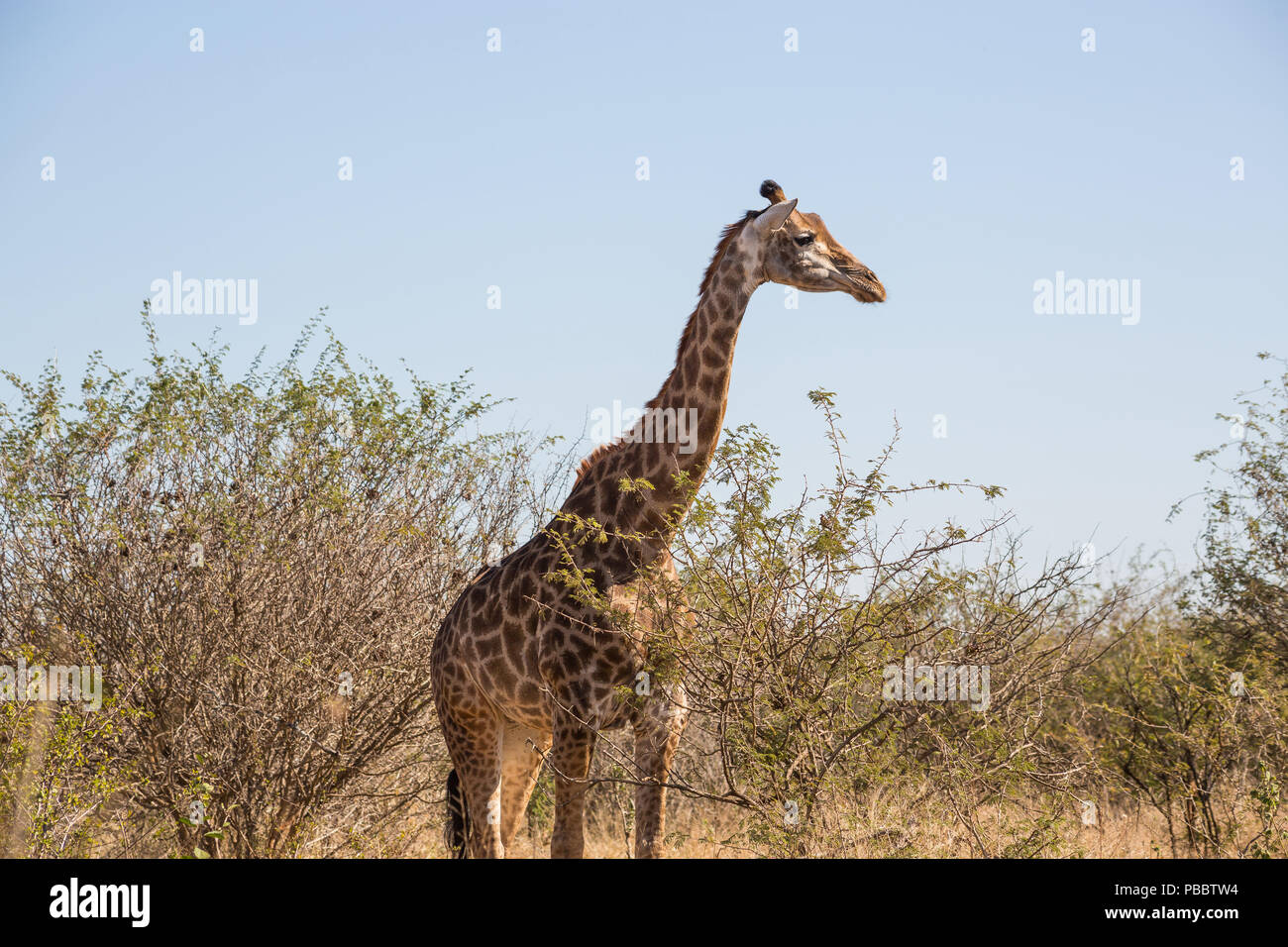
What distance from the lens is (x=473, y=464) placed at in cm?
1009

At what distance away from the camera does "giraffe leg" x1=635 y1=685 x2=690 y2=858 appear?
6094mm

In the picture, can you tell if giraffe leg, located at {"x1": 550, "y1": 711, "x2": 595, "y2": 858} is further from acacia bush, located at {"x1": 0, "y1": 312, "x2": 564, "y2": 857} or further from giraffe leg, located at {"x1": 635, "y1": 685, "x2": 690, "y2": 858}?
acacia bush, located at {"x1": 0, "y1": 312, "x2": 564, "y2": 857}

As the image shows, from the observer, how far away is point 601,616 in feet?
20.2

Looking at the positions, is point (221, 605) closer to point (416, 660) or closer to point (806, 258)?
point (416, 660)

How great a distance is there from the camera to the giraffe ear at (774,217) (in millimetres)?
6438

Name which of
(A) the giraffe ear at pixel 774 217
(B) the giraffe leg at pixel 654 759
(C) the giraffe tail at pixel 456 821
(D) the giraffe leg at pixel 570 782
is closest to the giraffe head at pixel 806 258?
(A) the giraffe ear at pixel 774 217

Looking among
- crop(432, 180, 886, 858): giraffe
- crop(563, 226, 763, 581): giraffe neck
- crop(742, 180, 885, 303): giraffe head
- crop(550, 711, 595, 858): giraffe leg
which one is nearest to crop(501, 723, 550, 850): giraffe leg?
crop(432, 180, 886, 858): giraffe

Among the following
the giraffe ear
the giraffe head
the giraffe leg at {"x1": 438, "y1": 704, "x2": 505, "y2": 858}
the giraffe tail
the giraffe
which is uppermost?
the giraffe ear

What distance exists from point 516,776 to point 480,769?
0.42 m

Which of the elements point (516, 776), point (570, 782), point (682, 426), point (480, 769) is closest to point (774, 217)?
point (682, 426)

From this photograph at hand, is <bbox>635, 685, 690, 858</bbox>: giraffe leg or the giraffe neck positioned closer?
<bbox>635, 685, 690, 858</bbox>: giraffe leg
